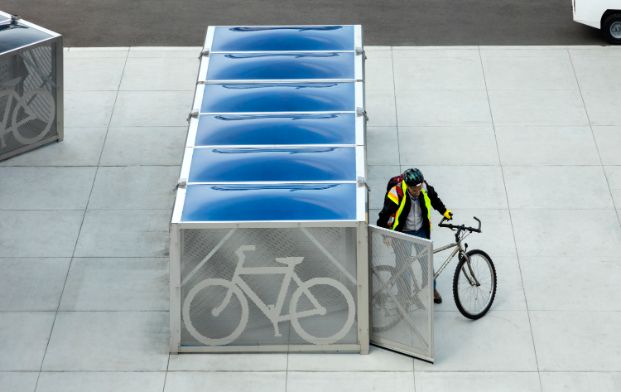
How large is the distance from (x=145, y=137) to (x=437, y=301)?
5394mm

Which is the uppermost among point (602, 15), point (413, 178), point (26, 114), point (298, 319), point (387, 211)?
point (413, 178)

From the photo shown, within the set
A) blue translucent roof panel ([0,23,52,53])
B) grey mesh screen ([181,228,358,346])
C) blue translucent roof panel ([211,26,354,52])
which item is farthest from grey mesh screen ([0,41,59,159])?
grey mesh screen ([181,228,358,346])

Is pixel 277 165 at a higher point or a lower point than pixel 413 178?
lower

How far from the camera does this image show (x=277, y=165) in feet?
43.5

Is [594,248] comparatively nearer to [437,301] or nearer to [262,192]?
[437,301]

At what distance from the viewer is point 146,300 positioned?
13906mm

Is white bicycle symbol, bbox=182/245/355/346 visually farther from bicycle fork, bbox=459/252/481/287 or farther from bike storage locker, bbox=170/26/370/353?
bicycle fork, bbox=459/252/481/287

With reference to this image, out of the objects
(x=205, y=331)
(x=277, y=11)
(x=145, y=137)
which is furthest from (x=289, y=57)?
(x=277, y=11)

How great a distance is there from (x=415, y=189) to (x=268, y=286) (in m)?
1.80

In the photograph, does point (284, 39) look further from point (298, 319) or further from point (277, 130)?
point (298, 319)

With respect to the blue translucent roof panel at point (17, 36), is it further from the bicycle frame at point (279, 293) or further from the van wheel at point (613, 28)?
the van wheel at point (613, 28)

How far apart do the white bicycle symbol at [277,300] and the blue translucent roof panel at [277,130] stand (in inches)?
69.1

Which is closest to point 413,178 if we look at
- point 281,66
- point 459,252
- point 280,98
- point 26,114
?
point 459,252

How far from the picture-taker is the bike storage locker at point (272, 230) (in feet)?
40.6
